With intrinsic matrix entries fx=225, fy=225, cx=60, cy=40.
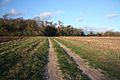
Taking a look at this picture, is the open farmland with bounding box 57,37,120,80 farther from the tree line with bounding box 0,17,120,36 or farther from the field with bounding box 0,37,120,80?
the tree line with bounding box 0,17,120,36

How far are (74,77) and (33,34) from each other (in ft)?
455

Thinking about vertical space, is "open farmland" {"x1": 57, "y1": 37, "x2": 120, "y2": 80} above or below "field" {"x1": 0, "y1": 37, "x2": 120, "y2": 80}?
below

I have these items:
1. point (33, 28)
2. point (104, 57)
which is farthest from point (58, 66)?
point (33, 28)

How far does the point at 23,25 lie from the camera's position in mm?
148750

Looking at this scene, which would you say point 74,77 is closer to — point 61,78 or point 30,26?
point 61,78

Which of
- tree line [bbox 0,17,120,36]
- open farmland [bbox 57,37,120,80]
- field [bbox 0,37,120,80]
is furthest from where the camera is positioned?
tree line [bbox 0,17,120,36]

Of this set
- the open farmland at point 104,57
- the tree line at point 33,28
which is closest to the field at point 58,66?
the open farmland at point 104,57

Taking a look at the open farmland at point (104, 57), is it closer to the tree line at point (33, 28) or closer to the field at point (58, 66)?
the field at point (58, 66)

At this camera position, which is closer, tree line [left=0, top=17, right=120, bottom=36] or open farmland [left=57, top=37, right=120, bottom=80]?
open farmland [left=57, top=37, right=120, bottom=80]

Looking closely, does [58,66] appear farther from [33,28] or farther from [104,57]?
[33,28]

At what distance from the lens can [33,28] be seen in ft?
502

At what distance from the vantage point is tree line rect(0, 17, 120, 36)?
417ft

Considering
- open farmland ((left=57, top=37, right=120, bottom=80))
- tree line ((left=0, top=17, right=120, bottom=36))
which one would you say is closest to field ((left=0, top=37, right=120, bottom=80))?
open farmland ((left=57, top=37, right=120, bottom=80))

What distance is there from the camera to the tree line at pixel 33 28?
12717 centimetres
